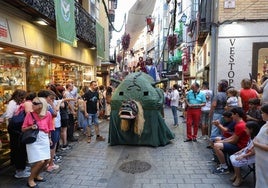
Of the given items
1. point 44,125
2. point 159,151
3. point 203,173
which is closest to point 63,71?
point 159,151

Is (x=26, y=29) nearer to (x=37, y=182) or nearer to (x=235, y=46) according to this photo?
(x=37, y=182)

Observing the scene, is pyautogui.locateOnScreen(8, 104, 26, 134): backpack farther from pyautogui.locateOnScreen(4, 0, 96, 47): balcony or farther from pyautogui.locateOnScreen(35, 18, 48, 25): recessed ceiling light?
pyautogui.locateOnScreen(35, 18, 48, 25): recessed ceiling light

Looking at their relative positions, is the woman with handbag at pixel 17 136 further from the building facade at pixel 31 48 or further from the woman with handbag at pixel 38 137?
the building facade at pixel 31 48

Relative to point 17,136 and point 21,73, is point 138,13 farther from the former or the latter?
point 17,136

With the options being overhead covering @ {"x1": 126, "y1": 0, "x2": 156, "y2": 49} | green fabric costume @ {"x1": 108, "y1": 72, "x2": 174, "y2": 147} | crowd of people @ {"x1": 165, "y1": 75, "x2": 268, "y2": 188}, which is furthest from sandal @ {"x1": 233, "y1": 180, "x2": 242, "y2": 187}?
overhead covering @ {"x1": 126, "y1": 0, "x2": 156, "y2": 49}

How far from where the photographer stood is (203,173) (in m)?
5.95

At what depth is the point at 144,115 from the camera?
314 inches

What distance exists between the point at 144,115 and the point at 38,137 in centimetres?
348

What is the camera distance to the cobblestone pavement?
5.36 metres

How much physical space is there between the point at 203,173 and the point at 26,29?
5882 millimetres

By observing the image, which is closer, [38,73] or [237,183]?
[237,183]

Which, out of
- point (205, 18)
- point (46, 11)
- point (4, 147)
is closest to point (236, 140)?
point (4, 147)

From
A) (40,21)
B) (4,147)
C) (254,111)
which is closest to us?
(254,111)

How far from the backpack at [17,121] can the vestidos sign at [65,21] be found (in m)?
3.00
